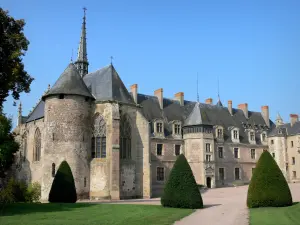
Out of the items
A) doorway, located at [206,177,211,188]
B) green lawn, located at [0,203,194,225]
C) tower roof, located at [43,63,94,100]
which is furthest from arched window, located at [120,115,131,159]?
green lawn, located at [0,203,194,225]

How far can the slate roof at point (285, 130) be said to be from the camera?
48469 millimetres

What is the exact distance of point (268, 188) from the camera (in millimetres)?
18828

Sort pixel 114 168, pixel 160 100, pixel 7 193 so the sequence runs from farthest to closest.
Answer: pixel 160 100 < pixel 114 168 < pixel 7 193

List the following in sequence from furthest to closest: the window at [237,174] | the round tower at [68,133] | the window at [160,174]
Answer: the window at [237,174] → the window at [160,174] → the round tower at [68,133]

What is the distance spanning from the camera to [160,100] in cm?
4475

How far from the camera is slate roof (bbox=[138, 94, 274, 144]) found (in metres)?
42.8

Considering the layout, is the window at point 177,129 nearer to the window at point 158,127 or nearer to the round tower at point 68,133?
the window at point 158,127

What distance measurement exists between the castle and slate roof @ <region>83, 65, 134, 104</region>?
0.10 meters

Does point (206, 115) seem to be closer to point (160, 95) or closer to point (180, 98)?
point (180, 98)

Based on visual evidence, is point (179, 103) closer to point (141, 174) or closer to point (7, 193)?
point (141, 174)

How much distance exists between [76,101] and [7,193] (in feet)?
48.7

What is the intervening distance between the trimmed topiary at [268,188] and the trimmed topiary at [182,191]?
3077 mm

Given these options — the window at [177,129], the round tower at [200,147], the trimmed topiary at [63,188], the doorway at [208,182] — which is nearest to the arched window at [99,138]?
the trimmed topiary at [63,188]

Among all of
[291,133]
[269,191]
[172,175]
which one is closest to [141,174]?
[172,175]
